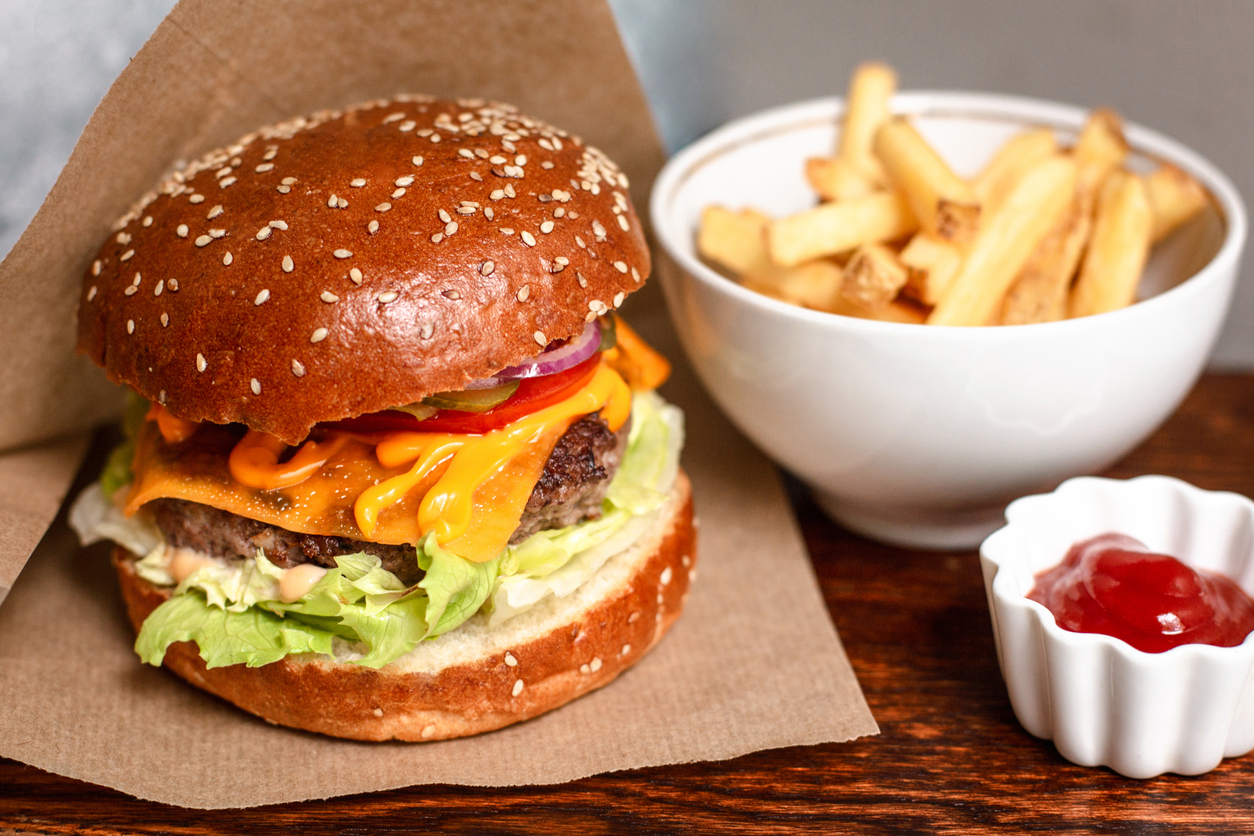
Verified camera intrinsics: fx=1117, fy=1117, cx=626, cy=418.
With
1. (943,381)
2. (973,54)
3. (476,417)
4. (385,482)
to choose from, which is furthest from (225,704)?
(973,54)

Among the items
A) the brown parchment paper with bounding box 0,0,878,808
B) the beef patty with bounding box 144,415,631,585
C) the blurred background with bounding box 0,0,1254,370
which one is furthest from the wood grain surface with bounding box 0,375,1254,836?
the blurred background with bounding box 0,0,1254,370

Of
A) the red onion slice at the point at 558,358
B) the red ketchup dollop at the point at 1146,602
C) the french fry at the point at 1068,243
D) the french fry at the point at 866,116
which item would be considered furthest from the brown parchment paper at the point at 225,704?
the french fry at the point at 1068,243

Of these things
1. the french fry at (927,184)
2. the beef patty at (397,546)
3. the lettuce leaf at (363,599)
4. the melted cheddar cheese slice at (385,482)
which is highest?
the french fry at (927,184)

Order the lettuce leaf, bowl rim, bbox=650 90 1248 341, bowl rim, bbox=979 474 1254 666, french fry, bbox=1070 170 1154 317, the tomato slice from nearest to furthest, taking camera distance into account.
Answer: bowl rim, bbox=979 474 1254 666, the lettuce leaf, the tomato slice, bowl rim, bbox=650 90 1248 341, french fry, bbox=1070 170 1154 317

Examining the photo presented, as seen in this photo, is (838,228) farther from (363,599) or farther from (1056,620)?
(363,599)

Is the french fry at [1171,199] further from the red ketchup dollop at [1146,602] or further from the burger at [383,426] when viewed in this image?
the burger at [383,426]

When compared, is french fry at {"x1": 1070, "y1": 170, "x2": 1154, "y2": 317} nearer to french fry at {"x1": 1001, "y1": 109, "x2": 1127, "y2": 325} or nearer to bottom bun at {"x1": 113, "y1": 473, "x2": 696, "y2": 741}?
french fry at {"x1": 1001, "y1": 109, "x2": 1127, "y2": 325}
